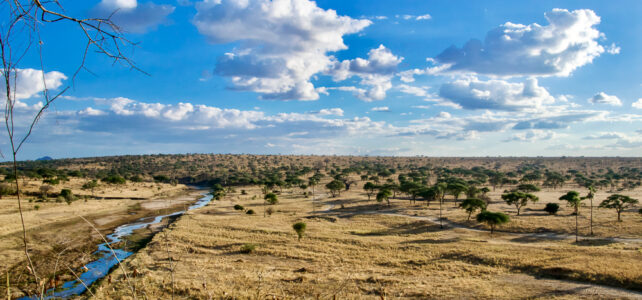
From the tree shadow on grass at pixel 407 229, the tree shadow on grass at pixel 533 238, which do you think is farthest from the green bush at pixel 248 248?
the tree shadow on grass at pixel 533 238

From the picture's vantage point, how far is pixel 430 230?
6131cm

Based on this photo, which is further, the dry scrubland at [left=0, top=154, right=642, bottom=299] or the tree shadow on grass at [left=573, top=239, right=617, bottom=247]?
the tree shadow on grass at [left=573, top=239, right=617, bottom=247]

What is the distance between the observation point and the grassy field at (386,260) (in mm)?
28750

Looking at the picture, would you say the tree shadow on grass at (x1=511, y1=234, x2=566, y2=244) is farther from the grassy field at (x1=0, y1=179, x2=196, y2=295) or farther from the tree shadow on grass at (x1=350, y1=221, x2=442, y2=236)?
the grassy field at (x1=0, y1=179, x2=196, y2=295)

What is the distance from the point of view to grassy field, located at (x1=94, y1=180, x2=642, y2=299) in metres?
28.8

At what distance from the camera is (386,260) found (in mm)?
40062

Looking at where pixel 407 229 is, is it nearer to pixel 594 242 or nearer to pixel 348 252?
pixel 348 252

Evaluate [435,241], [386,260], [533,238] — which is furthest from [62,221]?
[533,238]

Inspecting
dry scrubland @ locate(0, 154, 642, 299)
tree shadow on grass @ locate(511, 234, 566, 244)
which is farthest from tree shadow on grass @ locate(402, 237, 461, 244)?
tree shadow on grass @ locate(511, 234, 566, 244)

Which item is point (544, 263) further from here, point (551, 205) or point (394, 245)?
point (551, 205)

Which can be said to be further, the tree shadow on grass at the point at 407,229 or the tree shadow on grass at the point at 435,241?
the tree shadow on grass at the point at 407,229

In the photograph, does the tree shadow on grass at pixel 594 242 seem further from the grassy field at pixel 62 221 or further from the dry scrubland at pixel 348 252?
the grassy field at pixel 62 221

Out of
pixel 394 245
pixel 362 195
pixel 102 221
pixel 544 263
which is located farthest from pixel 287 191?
pixel 544 263

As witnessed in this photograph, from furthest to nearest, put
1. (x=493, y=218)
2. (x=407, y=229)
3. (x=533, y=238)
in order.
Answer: (x=407, y=229) → (x=493, y=218) → (x=533, y=238)
